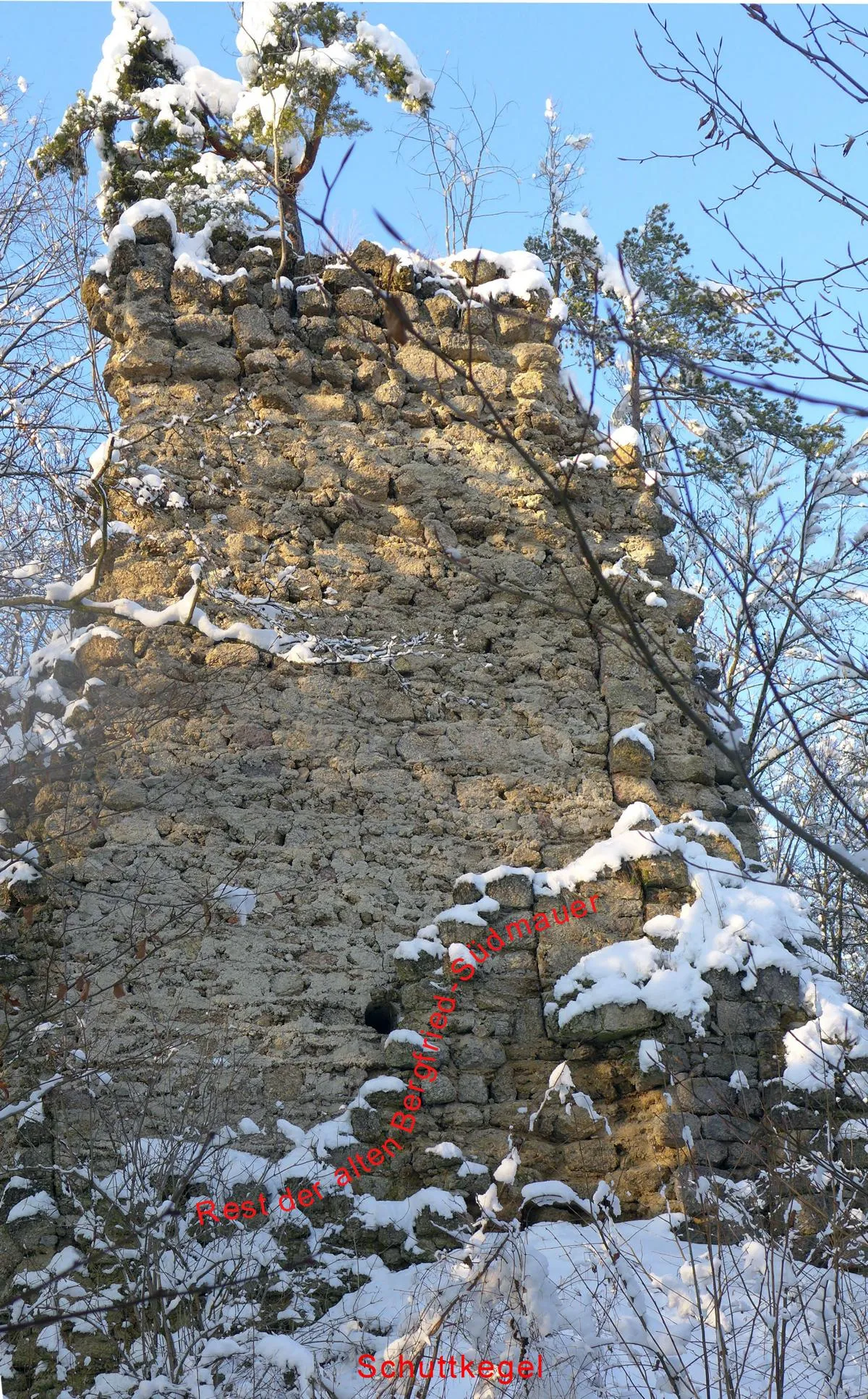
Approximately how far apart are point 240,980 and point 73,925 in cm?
70

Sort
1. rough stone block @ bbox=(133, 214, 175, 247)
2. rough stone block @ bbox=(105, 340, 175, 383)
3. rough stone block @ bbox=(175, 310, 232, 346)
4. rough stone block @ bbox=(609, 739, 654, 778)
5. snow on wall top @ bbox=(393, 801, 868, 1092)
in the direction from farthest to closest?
rough stone block @ bbox=(133, 214, 175, 247) → rough stone block @ bbox=(175, 310, 232, 346) → rough stone block @ bbox=(105, 340, 175, 383) → rough stone block @ bbox=(609, 739, 654, 778) → snow on wall top @ bbox=(393, 801, 868, 1092)

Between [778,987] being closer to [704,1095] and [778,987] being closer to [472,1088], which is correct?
[704,1095]

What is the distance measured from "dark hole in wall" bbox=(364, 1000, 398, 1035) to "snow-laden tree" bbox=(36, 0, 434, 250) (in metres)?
4.04

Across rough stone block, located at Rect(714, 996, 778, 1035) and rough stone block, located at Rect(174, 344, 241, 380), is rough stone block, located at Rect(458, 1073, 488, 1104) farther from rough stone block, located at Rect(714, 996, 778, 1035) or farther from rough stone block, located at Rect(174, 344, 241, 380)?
rough stone block, located at Rect(174, 344, 241, 380)

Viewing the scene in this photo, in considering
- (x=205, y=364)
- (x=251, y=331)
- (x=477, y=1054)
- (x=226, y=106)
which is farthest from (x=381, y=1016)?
(x=226, y=106)

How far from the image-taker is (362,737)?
551 cm

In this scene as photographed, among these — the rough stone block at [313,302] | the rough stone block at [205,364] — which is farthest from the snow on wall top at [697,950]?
the rough stone block at [313,302]

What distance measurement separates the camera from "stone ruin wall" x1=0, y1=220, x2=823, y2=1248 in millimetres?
4867

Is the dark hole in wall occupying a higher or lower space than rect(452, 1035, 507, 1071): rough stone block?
higher

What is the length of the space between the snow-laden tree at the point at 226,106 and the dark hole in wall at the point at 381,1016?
4042mm

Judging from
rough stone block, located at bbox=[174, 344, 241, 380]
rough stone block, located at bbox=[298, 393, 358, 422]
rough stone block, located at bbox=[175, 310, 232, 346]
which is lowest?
rough stone block, located at bbox=[298, 393, 358, 422]

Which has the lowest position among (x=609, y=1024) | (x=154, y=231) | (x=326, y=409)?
(x=609, y=1024)

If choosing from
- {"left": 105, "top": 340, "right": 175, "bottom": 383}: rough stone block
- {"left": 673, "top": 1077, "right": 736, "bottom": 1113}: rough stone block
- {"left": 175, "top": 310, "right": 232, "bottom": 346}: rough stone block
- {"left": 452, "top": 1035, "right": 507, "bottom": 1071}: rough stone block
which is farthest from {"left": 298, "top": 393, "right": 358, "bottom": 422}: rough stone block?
{"left": 673, "top": 1077, "right": 736, "bottom": 1113}: rough stone block

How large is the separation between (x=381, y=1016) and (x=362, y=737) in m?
1.23
